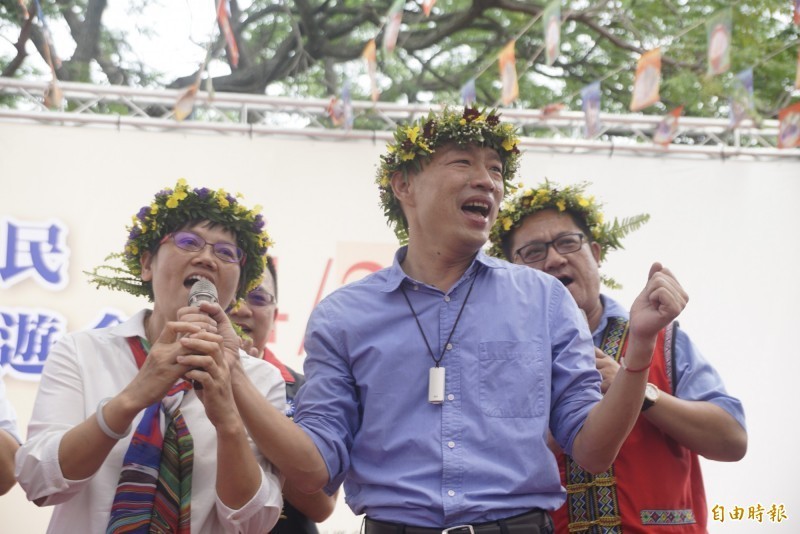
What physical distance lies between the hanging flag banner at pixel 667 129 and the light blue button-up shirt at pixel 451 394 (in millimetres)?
4177

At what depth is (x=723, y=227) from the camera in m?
6.55

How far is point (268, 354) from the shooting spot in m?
4.36

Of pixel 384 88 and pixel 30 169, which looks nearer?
pixel 30 169

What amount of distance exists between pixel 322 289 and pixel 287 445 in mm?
3865

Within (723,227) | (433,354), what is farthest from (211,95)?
(433,354)

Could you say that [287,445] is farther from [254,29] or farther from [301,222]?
[254,29]

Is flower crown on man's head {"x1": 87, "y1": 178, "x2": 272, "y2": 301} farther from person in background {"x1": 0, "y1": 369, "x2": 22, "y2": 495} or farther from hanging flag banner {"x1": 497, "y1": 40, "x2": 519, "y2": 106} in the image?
hanging flag banner {"x1": 497, "y1": 40, "x2": 519, "y2": 106}

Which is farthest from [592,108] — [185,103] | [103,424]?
[103,424]

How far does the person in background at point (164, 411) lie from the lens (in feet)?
7.59

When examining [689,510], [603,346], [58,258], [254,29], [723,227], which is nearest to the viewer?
[689,510]

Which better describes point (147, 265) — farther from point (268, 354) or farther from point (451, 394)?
point (268, 354)

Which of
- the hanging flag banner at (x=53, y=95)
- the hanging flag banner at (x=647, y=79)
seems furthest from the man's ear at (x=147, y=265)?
the hanging flag banner at (x=647, y=79)

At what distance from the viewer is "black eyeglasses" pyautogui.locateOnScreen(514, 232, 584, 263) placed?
11.2 ft

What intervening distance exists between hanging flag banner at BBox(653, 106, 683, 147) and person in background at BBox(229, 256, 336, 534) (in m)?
3.46
